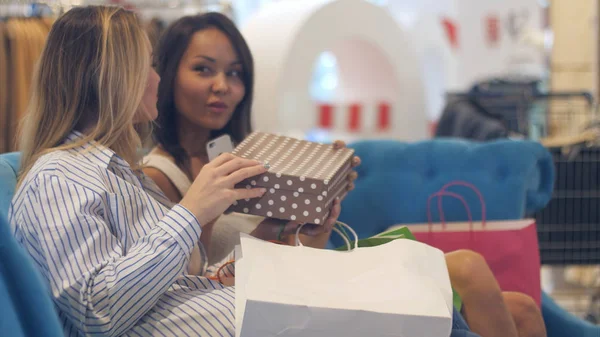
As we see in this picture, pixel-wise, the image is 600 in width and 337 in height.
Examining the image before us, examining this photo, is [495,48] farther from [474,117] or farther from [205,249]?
[205,249]

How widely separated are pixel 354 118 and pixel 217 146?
11.0 feet

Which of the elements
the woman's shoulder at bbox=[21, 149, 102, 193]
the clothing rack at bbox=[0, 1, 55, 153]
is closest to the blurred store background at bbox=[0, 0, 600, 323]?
the clothing rack at bbox=[0, 1, 55, 153]

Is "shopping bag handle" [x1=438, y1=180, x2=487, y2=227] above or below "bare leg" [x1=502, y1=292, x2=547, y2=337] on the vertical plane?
above

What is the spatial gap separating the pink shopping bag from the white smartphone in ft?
2.23

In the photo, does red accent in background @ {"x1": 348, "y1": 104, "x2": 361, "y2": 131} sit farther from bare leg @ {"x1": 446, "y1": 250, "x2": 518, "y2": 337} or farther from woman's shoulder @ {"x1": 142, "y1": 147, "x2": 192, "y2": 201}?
bare leg @ {"x1": 446, "y1": 250, "x2": 518, "y2": 337}

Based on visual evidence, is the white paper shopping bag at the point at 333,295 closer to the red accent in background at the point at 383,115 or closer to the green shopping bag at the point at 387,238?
the green shopping bag at the point at 387,238

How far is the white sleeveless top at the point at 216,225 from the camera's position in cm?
218

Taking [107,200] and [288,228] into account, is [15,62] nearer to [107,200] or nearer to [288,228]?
[288,228]

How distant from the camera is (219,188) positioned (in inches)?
65.5

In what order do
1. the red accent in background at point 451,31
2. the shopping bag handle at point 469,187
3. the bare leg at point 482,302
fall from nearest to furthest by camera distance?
the bare leg at point 482,302
the shopping bag handle at point 469,187
the red accent in background at point 451,31

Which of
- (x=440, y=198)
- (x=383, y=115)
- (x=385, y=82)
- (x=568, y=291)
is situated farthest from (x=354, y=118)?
(x=440, y=198)

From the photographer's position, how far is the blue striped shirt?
1449 mm

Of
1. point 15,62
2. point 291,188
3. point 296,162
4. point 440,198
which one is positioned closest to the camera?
point 291,188

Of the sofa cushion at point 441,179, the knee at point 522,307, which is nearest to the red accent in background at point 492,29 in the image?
the sofa cushion at point 441,179
